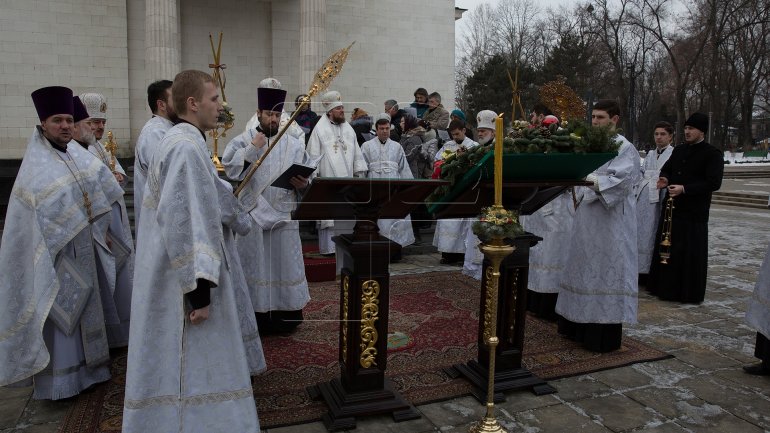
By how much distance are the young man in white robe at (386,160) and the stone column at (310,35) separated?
23.3ft

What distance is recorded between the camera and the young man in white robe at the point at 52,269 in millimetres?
3822

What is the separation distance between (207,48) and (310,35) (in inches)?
111

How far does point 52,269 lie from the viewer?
12.7ft

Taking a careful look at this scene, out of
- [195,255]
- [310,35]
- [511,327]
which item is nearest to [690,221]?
[511,327]

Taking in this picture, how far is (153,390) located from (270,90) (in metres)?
2.47

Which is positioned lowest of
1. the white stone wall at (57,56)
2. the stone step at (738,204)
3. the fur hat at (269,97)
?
the stone step at (738,204)

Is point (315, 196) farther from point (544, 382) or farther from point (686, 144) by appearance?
point (686, 144)

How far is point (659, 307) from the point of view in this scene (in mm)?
6691

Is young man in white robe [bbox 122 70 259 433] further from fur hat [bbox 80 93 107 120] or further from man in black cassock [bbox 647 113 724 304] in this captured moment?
man in black cassock [bbox 647 113 724 304]

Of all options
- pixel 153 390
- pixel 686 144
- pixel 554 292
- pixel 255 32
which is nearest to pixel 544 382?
pixel 554 292

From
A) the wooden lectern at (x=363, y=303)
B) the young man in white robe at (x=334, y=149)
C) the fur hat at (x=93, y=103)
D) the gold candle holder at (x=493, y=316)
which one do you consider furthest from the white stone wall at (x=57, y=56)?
the gold candle holder at (x=493, y=316)

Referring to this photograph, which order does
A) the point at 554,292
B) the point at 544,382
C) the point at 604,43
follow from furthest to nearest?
the point at 604,43
the point at 554,292
the point at 544,382

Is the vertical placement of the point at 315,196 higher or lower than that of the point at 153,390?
higher

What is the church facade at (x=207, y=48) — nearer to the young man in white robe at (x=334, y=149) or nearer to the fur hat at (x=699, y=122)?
the young man in white robe at (x=334, y=149)
